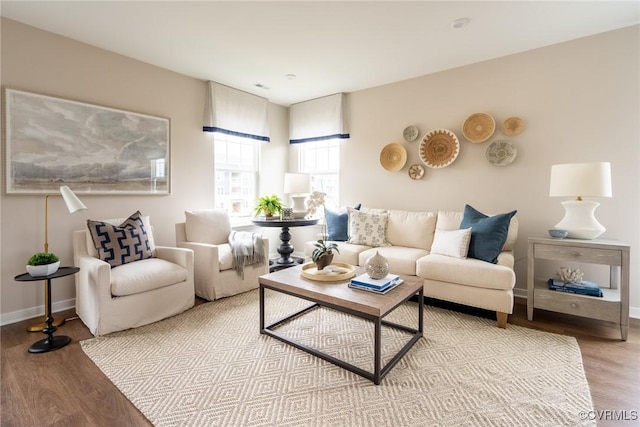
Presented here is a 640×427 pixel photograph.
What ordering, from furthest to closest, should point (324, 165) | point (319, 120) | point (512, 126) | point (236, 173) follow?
1. point (324, 165)
2. point (319, 120)
3. point (236, 173)
4. point (512, 126)

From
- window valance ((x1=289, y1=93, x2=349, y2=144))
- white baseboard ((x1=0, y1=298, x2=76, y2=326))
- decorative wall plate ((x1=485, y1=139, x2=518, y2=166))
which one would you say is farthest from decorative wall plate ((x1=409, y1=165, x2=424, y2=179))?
white baseboard ((x1=0, y1=298, x2=76, y2=326))

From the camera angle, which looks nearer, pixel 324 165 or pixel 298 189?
pixel 298 189

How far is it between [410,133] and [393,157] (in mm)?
367

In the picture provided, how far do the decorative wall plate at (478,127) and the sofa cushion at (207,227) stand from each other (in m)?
3.03

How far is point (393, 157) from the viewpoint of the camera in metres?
3.96

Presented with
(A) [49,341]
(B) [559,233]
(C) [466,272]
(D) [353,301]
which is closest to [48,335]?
(A) [49,341]

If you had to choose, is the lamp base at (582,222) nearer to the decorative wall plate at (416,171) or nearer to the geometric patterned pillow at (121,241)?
the decorative wall plate at (416,171)

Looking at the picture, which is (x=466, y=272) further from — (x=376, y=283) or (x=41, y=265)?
(x=41, y=265)

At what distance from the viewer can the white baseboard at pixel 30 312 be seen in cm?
253

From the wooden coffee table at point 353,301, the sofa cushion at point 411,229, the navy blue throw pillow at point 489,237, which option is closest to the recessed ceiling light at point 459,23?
the navy blue throw pillow at point 489,237

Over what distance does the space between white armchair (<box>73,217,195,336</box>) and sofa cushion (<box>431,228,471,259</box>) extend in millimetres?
2410

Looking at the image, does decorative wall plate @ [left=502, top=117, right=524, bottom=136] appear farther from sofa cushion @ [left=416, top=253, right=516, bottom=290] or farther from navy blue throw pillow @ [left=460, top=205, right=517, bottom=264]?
sofa cushion @ [left=416, top=253, right=516, bottom=290]

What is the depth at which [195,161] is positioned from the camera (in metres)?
3.85

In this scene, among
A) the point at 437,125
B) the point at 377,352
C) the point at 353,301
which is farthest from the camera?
the point at 437,125
